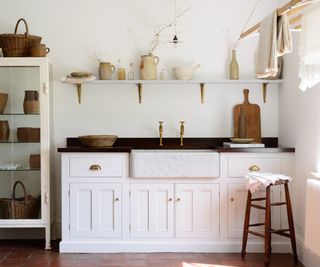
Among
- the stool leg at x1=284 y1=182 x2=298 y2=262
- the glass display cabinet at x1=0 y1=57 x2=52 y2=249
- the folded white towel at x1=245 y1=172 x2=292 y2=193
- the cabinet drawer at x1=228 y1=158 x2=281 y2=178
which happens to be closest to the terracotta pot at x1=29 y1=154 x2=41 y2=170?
the glass display cabinet at x1=0 y1=57 x2=52 y2=249

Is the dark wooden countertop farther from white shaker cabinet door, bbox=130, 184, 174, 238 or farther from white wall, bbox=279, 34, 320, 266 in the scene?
white shaker cabinet door, bbox=130, 184, 174, 238

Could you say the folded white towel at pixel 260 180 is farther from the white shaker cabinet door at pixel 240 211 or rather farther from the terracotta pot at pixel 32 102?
the terracotta pot at pixel 32 102

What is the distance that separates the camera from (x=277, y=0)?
14.5 ft

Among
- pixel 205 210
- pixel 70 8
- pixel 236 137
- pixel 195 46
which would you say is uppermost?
pixel 70 8

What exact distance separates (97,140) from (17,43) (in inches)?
43.3

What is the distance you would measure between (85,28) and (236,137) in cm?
177

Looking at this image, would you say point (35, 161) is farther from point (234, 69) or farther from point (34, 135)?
point (234, 69)

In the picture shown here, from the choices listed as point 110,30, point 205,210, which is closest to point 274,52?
point 205,210

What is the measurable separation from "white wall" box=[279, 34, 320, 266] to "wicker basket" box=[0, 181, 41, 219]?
2268 mm

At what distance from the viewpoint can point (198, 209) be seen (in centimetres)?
400

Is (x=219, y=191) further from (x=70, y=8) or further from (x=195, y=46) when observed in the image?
(x=70, y=8)

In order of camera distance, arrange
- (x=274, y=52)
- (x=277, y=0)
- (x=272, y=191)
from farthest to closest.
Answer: (x=277, y=0), (x=272, y=191), (x=274, y=52)

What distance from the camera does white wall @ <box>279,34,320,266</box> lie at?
11.8ft

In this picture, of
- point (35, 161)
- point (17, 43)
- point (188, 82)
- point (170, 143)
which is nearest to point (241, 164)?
point (170, 143)
